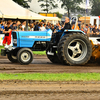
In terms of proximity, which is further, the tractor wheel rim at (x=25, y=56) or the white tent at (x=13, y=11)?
the white tent at (x=13, y=11)

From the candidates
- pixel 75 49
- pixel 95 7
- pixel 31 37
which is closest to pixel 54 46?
pixel 75 49

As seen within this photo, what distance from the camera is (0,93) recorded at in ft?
16.2

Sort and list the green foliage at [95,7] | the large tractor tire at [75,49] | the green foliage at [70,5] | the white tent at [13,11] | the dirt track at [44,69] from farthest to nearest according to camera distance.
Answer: the green foliage at [95,7]
the green foliage at [70,5]
the white tent at [13,11]
the large tractor tire at [75,49]
the dirt track at [44,69]

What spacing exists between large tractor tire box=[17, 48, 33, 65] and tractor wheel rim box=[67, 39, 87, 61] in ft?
4.69

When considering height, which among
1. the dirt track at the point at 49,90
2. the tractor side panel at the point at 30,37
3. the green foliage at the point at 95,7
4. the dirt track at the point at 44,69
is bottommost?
the dirt track at the point at 49,90

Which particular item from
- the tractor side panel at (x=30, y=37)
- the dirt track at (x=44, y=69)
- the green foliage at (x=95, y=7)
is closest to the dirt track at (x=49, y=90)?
the dirt track at (x=44, y=69)

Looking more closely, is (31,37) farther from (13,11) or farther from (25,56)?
(13,11)

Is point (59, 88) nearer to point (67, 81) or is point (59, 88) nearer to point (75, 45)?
point (67, 81)

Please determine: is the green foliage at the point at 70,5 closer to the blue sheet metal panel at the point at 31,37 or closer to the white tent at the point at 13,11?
the white tent at the point at 13,11

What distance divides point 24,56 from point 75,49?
1.83 meters

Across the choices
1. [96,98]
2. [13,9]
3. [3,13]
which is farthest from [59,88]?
[13,9]

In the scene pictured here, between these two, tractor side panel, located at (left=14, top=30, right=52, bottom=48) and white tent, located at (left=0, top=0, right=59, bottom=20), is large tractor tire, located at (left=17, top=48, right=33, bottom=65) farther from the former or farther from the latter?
white tent, located at (left=0, top=0, right=59, bottom=20)

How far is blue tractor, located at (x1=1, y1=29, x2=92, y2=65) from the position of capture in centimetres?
898

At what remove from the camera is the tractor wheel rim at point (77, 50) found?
29.8 feet
